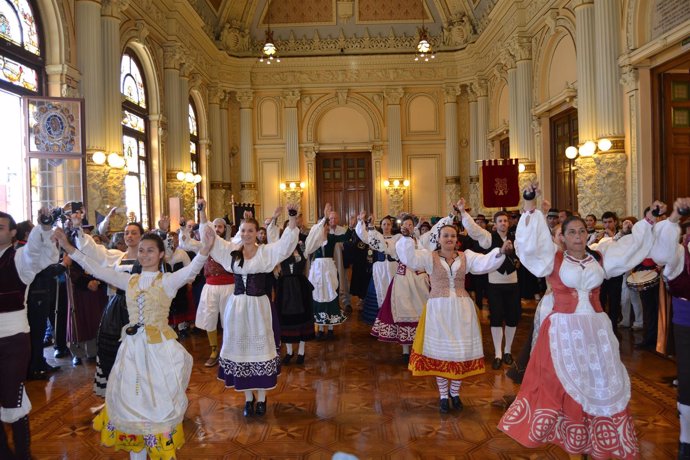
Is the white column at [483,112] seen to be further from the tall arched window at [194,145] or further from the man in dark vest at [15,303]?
the man in dark vest at [15,303]

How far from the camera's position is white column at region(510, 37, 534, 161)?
46.5ft

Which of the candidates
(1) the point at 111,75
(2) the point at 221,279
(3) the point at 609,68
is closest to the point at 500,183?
(3) the point at 609,68

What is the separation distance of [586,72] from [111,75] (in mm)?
9129

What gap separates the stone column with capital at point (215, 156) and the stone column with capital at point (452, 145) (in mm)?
8035

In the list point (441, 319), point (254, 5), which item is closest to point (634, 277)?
point (441, 319)

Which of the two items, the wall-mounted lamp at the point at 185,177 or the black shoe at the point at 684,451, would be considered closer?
the black shoe at the point at 684,451

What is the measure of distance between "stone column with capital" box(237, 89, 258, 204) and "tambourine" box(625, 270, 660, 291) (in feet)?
50.3

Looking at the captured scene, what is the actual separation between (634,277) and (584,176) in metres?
4.33

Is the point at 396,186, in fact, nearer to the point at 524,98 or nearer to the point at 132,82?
the point at 524,98

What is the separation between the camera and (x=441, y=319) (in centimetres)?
496

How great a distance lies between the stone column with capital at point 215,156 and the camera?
19.0m

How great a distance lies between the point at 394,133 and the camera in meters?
20.4

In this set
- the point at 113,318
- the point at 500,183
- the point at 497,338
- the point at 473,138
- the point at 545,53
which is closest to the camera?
the point at 113,318

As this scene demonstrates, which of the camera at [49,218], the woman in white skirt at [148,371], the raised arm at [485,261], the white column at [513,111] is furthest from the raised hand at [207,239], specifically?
the white column at [513,111]
